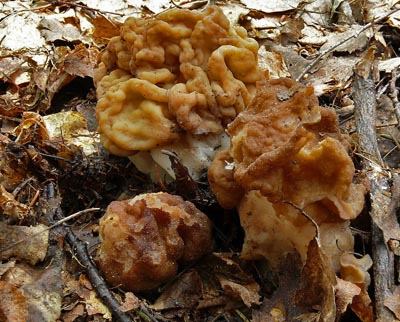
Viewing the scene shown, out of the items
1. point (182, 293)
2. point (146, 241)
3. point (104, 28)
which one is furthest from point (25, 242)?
point (104, 28)

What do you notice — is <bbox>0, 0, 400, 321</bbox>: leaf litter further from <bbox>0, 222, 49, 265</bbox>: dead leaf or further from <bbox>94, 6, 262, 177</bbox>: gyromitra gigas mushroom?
<bbox>94, 6, 262, 177</bbox>: gyromitra gigas mushroom

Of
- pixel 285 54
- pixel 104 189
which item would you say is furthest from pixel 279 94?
pixel 285 54

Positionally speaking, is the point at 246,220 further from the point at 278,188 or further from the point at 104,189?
the point at 104,189

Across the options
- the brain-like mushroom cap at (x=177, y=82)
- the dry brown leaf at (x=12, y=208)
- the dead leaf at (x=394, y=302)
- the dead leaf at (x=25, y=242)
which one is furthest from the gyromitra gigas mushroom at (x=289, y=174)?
the dry brown leaf at (x=12, y=208)

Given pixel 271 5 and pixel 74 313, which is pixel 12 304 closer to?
pixel 74 313

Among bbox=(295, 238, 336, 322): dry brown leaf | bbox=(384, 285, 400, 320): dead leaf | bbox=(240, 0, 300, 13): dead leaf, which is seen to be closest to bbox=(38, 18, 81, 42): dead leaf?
bbox=(240, 0, 300, 13): dead leaf

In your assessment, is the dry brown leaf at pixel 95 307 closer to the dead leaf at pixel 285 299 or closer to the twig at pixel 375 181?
the dead leaf at pixel 285 299
